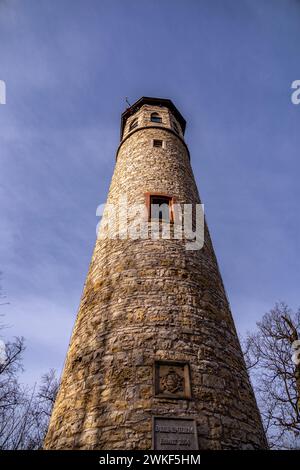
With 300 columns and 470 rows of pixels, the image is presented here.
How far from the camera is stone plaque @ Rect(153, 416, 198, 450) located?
4234 millimetres

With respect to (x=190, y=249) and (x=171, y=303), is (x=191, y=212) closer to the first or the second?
(x=190, y=249)

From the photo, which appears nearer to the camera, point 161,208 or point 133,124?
point 161,208

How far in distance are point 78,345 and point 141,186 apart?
4798 mm

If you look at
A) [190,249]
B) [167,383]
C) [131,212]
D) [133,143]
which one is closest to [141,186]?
[131,212]

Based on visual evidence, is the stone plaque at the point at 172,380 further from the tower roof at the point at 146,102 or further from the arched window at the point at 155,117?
the tower roof at the point at 146,102

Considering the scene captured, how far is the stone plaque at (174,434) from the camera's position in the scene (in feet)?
13.9

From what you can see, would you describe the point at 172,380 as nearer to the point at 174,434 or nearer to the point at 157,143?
the point at 174,434

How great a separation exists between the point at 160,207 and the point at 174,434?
17.7 ft

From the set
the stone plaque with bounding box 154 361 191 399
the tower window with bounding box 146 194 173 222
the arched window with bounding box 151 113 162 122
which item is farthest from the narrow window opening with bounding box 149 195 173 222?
the arched window with bounding box 151 113 162 122

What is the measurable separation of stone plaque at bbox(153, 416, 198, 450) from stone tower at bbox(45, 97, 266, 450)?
1 centimetres

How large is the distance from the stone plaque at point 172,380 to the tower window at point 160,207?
3.71 m

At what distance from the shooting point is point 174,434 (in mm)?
4316

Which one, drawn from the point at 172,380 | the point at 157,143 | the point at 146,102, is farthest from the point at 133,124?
the point at 172,380
